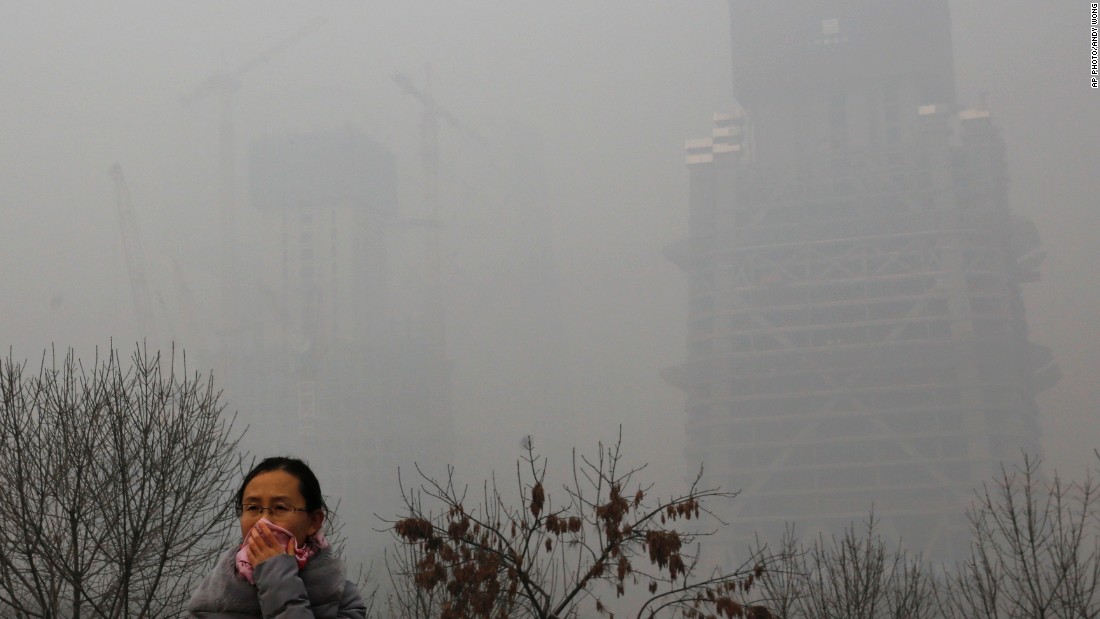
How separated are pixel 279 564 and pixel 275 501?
0.20m

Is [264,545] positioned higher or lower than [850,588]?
higher

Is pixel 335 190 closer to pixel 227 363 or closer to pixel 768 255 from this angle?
pixel 227 363

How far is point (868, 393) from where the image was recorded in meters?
138

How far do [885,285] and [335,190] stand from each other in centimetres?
7711

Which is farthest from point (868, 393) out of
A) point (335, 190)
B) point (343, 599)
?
point (343, 599)

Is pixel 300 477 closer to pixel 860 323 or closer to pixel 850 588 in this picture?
pixel 850 588

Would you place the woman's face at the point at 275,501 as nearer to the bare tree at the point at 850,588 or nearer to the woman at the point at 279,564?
the woman at the point at 279,564

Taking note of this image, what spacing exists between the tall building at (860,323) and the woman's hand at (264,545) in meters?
133

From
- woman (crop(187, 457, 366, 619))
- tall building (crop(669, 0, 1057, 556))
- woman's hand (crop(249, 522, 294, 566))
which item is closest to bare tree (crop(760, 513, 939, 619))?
woman (crop(187, 457, 366, 619))

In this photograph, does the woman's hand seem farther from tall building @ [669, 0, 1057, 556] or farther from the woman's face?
tall building @ [669, 0, 1057, 556]

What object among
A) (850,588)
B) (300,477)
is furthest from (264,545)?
(850,588)

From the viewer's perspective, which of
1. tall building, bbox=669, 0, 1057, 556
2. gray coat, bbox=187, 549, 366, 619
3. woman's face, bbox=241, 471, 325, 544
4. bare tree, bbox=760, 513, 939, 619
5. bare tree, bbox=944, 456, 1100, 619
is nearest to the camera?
gray coat, bbox=187, 549, 366, 619

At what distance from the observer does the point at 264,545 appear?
2721 mm

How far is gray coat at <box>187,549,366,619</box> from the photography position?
263 centimetres
